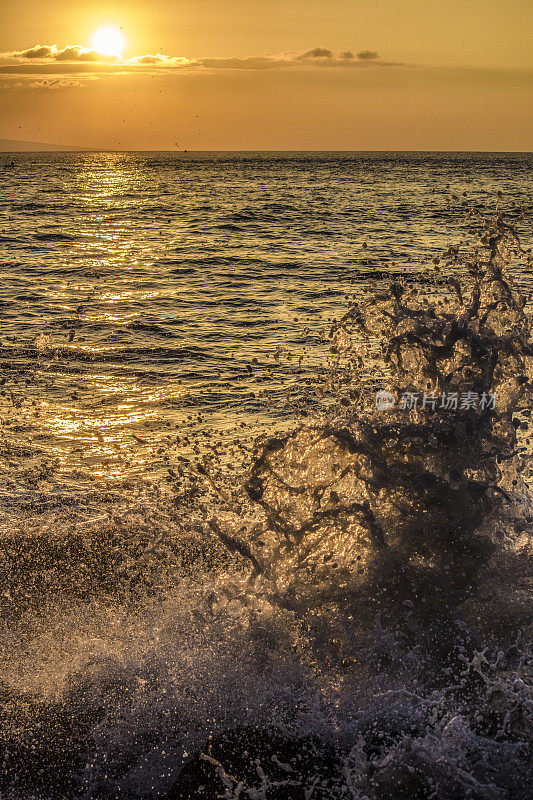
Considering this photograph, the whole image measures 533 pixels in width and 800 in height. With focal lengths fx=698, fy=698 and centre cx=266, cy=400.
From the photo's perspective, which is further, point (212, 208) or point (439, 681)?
point (212, 208)

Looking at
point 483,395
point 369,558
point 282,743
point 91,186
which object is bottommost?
point 282,743

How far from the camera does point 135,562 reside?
22.6 feet

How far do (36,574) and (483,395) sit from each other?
16.1 ft

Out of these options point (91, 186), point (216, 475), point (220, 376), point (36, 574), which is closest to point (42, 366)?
point (220, 376)

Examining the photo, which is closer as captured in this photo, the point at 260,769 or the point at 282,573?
the point at 260,769

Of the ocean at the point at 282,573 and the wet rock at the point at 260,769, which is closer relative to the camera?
the wet rock at the point at 260,769

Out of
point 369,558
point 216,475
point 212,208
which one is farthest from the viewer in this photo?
point 212,208

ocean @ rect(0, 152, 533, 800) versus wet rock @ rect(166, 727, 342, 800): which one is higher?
ocean @ rect(0, 152, 533, 800)

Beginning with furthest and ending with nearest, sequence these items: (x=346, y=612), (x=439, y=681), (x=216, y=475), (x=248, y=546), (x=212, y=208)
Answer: (x=212, y=208), (x=216, y=475), (x=248, y=546), (x=346, y=612), (x=439, y=681)

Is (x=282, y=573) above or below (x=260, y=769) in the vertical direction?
above

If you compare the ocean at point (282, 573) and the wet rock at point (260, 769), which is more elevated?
the ocean at point (282, 573)

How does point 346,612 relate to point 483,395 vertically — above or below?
below

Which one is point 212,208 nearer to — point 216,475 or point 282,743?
point 216,475

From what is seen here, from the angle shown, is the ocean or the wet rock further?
the ocean
